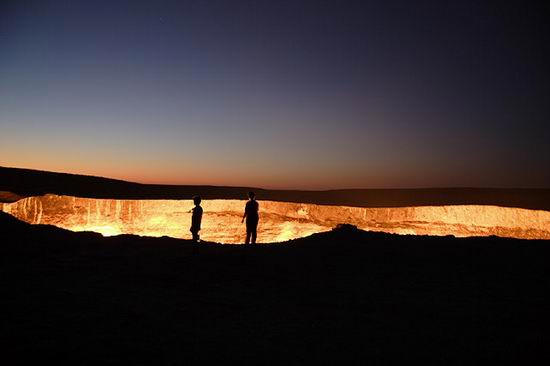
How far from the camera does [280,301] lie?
623 centimetres

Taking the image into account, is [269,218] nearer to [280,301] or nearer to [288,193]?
[288,193]

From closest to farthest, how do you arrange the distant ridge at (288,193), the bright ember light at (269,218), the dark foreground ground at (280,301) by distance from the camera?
1. the dark foreground ground at (280,301)
2. the bright ember light at (269,218)
3. the distant ridge at (288,193)

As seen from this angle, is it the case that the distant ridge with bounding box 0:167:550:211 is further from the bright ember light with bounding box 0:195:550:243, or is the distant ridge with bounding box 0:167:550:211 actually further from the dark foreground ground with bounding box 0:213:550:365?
the dark foreground ground with bounding box 0:213:550:365

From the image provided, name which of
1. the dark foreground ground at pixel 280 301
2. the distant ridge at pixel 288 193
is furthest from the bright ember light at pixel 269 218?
the dark foreground ground at pixel 280 301

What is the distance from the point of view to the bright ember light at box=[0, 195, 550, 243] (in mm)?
24641

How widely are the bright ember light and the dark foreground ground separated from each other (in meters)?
16.4

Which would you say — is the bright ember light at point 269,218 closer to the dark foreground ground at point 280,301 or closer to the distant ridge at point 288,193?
the distant ridge at point 288,193

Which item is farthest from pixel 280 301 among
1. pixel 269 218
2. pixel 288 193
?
pixel 288 193

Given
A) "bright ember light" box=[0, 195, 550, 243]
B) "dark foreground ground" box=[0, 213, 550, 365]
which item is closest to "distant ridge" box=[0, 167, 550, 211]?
"bright ember light" box=[0, 195, 550, 243]

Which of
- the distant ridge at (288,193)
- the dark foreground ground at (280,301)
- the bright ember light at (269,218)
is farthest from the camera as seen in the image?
the distant ridge at (288,193)

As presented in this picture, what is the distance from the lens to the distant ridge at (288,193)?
35094 millimetres

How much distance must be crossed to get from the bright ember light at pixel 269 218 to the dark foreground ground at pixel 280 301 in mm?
16404

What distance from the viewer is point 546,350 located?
424 cm

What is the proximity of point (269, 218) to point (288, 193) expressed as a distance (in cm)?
1800
